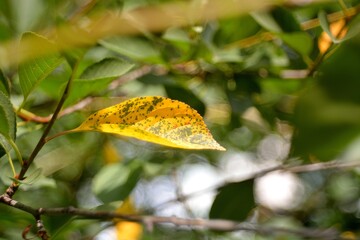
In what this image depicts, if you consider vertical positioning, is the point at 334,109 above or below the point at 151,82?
above

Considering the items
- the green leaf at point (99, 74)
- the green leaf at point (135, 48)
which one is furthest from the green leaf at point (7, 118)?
the green leaf at point (135, 48)

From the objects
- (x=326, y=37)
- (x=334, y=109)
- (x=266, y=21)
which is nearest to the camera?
(x=334, y=109)

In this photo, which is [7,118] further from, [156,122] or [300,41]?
[300,41]

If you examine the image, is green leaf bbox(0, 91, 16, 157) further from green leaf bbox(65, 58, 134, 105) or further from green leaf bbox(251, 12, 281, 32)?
green leaf bbox(251, 12, 281, 32)

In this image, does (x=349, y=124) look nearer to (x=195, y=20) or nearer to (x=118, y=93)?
(x=195, y=20)

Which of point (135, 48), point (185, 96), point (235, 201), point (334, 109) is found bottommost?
point (235, 201)

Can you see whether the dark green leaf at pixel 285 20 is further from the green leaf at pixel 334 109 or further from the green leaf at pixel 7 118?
the green leaf at pixel 334 109

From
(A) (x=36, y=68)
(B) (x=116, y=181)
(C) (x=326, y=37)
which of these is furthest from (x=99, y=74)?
(C) (x=326, y=37)

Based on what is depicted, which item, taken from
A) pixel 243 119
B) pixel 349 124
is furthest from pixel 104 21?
pixel 349 124
